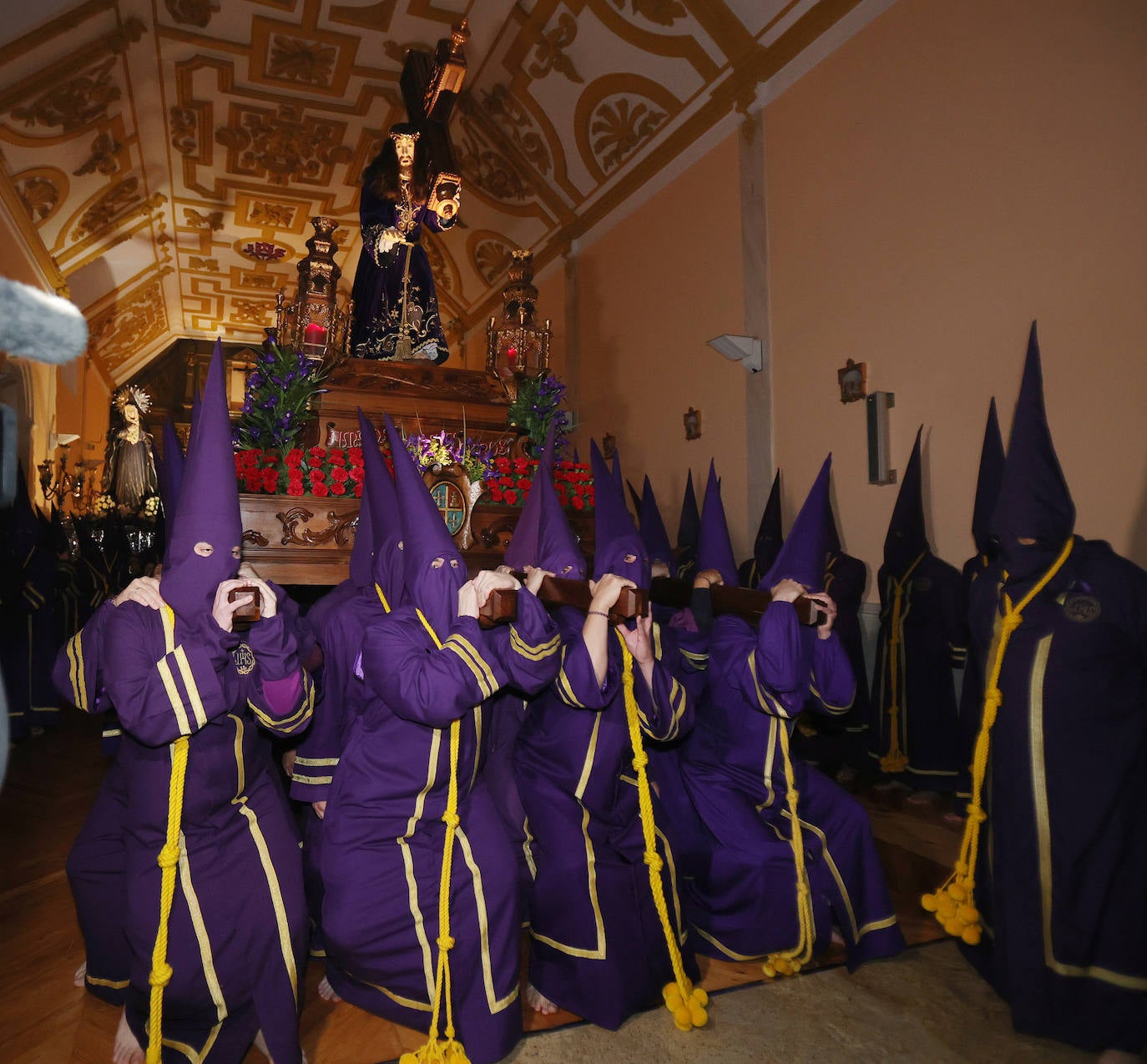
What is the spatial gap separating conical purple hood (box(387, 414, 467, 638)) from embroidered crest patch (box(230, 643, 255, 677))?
52cm

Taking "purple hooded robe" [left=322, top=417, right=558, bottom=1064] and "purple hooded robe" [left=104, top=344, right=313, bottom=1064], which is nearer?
"purple hooded robe" [left=104, top=344, right=313, bottom=1064]

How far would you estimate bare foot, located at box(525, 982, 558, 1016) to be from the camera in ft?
8.49

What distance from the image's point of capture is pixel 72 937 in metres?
3.16

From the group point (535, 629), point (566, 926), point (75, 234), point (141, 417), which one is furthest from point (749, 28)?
point (75, 234)

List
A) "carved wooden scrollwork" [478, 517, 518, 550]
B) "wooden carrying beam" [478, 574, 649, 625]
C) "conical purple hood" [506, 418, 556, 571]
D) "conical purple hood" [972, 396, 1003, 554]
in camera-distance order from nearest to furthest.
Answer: "wooden carrying beam" [478, 574, 649, 625] → "conical purple hood" [506, 418, 556, 571] → "conical purple hood" [972, 396, 1003, 554] → "carved wooden scrollwork" [478, 517, 518, 550]

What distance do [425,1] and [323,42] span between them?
4.18 ft

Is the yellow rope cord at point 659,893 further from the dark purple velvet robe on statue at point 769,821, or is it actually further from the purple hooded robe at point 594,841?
the dark purple velvet robe on statue at point 769,821

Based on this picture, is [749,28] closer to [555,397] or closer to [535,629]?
[555,397]

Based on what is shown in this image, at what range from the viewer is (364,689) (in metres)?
2.73

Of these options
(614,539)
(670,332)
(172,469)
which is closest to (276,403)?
(172,469)

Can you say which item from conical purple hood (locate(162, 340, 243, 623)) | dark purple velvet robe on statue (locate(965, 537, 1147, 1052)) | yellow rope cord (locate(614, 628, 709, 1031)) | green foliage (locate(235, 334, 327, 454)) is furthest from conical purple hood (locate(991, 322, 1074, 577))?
green foliage (locate(235, 334, 327, 454))

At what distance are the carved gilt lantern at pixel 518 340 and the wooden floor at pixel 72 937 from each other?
11.5 ft

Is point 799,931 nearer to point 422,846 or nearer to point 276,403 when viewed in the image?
point 422,846

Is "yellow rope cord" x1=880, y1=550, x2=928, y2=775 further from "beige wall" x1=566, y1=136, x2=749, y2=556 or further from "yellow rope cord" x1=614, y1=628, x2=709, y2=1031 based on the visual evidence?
"yellow rope cord" x1=614, y1=628, x2=709, y2=1031
